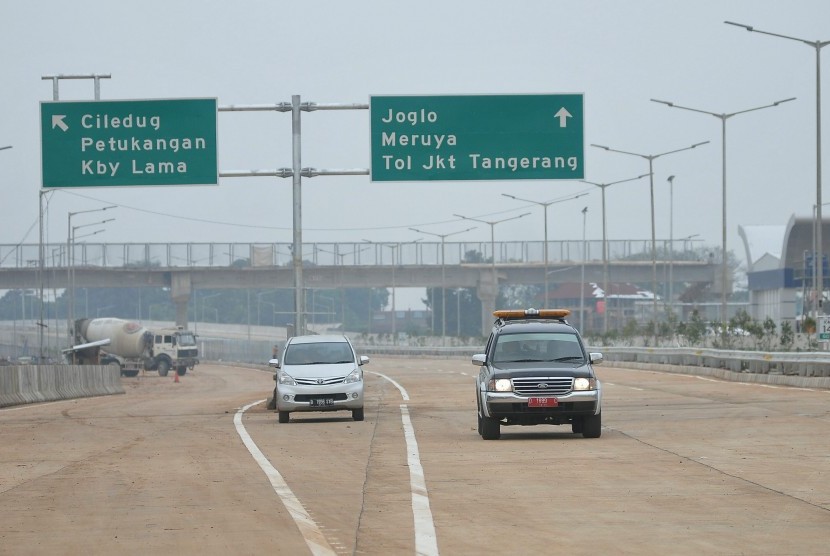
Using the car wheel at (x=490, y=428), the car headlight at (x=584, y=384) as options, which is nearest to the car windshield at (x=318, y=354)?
the car wheel at (x=490, y=428)

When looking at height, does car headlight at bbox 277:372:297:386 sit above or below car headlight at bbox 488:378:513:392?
below

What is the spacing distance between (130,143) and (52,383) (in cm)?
1375

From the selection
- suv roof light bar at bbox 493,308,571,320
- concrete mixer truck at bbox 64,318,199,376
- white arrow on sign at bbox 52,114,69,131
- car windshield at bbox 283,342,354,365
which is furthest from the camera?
concrete mixer truck at bbox 64,318,199,376

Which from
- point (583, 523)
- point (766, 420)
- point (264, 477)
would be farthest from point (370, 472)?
point (766, 420)

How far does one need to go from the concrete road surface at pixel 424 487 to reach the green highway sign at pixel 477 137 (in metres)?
8.41

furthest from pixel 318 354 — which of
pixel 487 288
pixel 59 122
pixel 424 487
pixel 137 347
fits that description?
pixel 487 288

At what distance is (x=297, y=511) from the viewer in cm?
1284

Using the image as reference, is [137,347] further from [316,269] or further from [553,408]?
[553,408]

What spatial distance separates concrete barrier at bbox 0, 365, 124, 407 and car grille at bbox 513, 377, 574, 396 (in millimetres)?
22336

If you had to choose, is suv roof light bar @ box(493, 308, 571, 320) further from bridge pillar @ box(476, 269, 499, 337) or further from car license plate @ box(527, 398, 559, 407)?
bridge pillar @ box(476, 269, 499, 337)

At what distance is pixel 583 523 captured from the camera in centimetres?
1184

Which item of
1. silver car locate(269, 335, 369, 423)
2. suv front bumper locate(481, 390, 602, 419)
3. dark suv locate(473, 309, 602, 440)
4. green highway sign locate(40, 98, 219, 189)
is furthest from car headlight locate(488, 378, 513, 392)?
green highway sign locate(40, 98, 219, 189)

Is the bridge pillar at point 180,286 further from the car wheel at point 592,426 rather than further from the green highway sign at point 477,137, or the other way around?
the car wheel at point 592,426

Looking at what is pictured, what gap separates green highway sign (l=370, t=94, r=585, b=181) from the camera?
115ft
